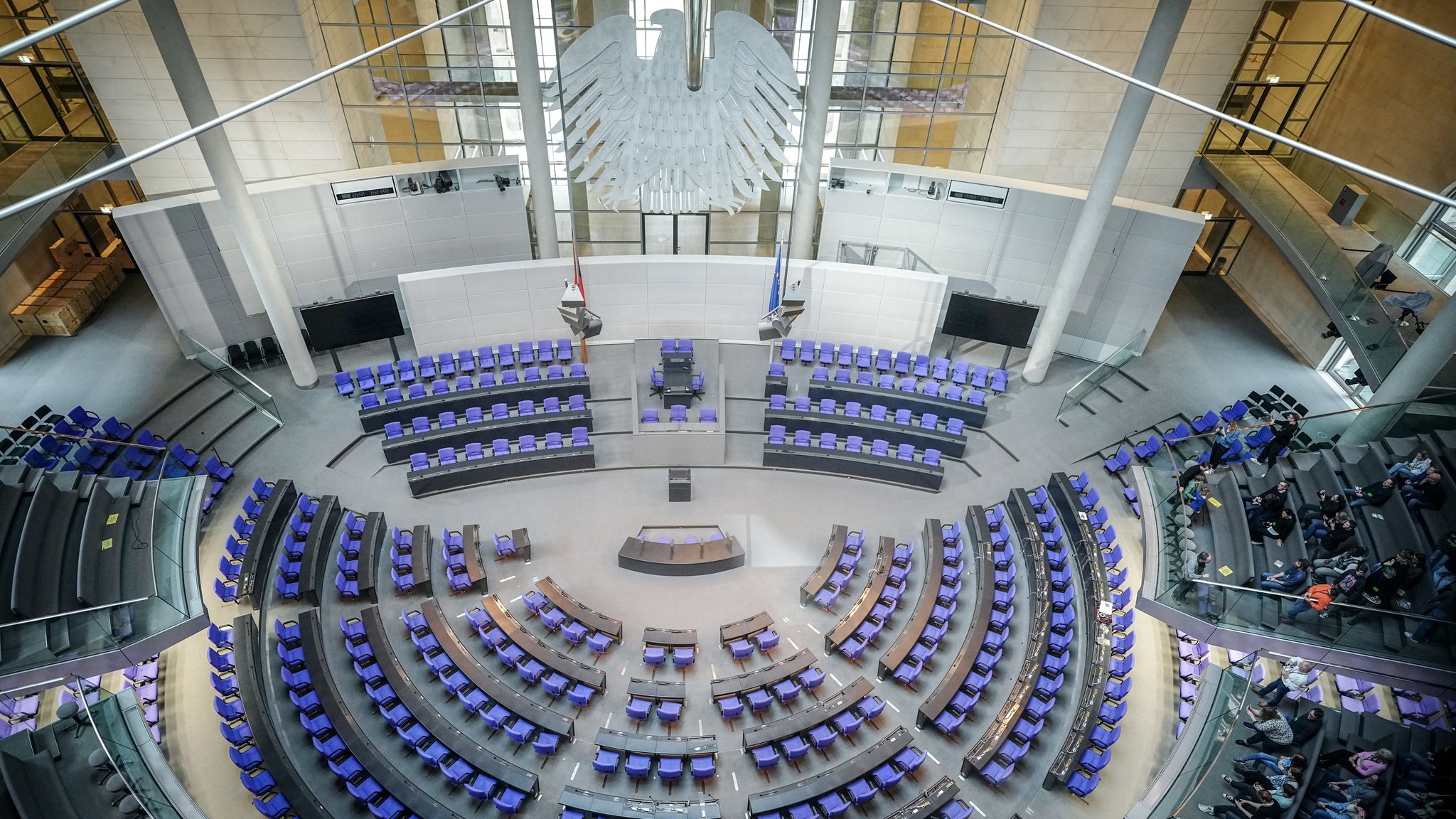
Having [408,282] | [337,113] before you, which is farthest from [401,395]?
[337,113]

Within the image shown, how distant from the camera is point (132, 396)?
61.7ft

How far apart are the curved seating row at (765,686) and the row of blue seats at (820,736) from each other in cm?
67

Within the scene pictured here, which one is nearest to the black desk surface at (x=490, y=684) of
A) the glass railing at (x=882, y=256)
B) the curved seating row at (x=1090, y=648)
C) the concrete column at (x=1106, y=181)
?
the curved seating row at (x=1090, y=648)

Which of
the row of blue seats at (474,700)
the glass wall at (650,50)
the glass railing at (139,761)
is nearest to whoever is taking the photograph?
the glass railing at (139,761)

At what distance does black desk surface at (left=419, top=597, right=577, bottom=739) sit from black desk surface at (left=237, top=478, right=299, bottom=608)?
2.92m

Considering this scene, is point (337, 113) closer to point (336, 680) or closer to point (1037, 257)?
point (336, 680)

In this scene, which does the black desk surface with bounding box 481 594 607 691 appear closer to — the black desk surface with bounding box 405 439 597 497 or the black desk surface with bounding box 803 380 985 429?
the black desk surface with bounding box 405 439 597 497

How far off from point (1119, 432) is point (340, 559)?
16.6m

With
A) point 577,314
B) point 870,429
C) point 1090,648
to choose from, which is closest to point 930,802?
point 1090,648

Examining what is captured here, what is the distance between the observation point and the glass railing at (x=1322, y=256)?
635 inches

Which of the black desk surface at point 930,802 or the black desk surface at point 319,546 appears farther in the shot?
the black desk surface at point 319,546

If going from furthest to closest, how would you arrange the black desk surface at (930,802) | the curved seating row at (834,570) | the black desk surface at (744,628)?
the curved seating row at (834,570) < the black desk surface at (744,628) < the black desk surface at (930,802)

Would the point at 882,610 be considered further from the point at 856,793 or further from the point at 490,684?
the point at 490,684

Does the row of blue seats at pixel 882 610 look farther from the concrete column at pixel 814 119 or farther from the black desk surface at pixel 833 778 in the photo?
the concrete column at pixel 814 119
